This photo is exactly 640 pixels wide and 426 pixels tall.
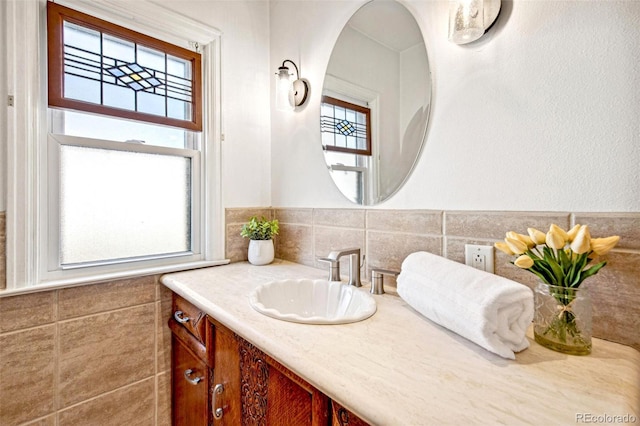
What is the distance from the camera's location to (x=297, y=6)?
4.97ft

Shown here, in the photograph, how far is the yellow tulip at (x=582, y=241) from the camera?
1.87ft

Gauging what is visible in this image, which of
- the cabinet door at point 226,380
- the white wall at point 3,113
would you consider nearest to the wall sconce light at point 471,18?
the cabinet door at point 226,380

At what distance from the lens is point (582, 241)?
1.87 ft

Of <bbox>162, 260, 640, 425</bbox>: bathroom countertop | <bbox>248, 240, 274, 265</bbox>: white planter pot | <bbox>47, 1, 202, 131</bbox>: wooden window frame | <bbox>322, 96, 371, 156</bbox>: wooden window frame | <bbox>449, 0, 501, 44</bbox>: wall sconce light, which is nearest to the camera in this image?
<bbox>162, 260, 640, 425</bbox>: bathroom countertop

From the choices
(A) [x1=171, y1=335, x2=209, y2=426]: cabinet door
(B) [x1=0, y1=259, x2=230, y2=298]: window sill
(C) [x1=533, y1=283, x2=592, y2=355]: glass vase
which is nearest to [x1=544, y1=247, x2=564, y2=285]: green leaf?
(C) [x1=533, y1=283, x2=592, y2=355]: glass vase

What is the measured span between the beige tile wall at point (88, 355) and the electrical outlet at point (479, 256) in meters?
1.25

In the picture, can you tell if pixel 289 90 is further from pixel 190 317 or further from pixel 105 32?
pixel 190 317

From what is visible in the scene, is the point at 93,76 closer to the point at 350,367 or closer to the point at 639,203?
the point at 350,367

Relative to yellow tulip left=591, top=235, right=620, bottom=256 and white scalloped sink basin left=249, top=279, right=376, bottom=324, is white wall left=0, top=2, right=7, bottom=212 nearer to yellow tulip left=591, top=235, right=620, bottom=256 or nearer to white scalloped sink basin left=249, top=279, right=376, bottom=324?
white scalloped sink basin left=249, top=279, right=376, bottom=324

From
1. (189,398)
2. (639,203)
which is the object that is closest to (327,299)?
(189,398)

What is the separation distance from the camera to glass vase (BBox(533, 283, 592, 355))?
1.96 ft

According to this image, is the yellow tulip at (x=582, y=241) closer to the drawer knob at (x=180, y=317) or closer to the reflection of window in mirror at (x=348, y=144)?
the reflection of window in mirror at (x=348, y=144)

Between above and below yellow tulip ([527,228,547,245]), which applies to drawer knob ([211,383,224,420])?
below

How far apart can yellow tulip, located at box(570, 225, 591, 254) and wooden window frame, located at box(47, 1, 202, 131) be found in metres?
1.51
